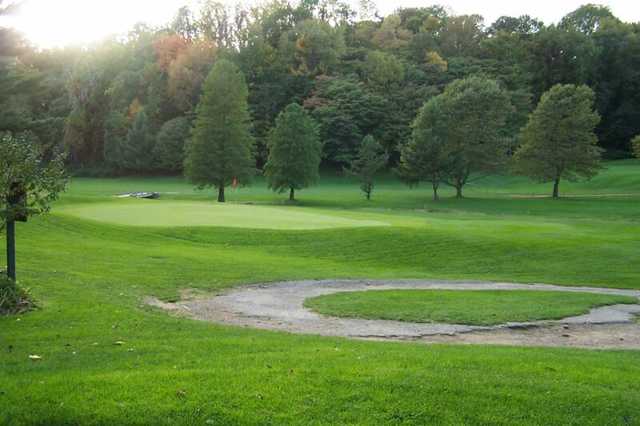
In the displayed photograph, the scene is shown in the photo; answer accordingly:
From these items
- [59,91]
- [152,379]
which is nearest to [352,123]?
[59,91]

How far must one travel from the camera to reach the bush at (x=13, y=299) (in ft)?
36.2

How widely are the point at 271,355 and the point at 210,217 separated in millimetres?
21941

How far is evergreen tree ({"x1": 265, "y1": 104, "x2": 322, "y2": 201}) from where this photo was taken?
56906 mm

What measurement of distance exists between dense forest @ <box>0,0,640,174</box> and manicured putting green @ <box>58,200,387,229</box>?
162 feet

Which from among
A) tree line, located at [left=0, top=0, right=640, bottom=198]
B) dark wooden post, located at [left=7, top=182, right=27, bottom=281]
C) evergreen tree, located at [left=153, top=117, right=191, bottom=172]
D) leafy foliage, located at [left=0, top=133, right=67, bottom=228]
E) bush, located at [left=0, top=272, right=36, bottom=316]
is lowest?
bush, located at [left=0, top=272, right=36, bottom=316]

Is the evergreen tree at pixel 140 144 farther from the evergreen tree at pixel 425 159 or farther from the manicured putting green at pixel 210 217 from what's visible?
the manicured putting green at pixel 210 217

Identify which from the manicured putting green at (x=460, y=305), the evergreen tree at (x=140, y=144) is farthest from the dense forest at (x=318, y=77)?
the manicured putting green at (x=460, y=305)

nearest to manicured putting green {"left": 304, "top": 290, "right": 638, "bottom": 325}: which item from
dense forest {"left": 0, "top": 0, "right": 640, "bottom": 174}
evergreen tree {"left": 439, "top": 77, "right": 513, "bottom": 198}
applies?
evergreen tree {"left": 439, "top": 77, "right": 513, "bottom": 198}

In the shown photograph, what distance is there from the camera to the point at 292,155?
187 feet

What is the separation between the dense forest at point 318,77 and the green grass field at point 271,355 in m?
60.8

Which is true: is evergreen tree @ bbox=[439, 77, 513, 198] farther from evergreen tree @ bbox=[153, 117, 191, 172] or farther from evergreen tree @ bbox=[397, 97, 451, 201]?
evergreen tree @ bbox=[153, 117, 191, 172]

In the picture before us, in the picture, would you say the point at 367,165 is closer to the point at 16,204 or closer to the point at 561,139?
the point at 561,139

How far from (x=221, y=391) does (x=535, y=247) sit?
1806 centimetres

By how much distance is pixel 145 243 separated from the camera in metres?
23.4
